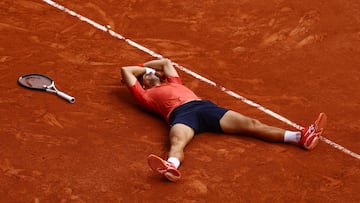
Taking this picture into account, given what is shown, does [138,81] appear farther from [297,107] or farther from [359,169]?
[359,169]

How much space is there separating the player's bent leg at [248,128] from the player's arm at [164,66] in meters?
1.05

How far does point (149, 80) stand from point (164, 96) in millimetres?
462

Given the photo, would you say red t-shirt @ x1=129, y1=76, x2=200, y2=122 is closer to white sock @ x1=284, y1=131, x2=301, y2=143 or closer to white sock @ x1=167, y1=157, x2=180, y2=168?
white sock @ x1=167, y1=157, x2=180, y2=168

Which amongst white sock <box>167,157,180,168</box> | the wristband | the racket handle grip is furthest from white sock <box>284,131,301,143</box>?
the racket handle grip

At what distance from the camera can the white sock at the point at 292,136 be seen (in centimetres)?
996

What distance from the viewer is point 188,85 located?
37.2ft

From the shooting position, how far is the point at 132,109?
10.8m

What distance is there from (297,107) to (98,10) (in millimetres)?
3959

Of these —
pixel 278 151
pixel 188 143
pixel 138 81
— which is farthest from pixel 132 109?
pixel 278 151

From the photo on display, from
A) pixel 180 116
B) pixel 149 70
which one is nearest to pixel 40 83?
pixel 149 70

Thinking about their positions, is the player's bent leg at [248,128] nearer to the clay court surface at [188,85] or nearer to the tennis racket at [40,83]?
the clay court surface at [188,85]

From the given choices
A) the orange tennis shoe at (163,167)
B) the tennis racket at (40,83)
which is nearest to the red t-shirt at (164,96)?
the tennis racket at (40,83)

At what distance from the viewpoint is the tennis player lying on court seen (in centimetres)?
977

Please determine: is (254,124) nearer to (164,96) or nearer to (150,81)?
(164,96)
